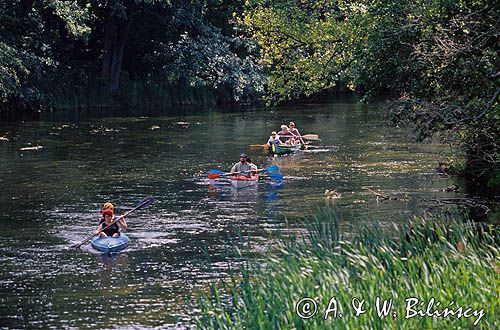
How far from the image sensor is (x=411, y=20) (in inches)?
665

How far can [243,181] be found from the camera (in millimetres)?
25453

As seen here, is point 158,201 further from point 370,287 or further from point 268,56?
point 370,287

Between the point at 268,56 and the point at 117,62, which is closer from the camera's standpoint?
the point at 268,56

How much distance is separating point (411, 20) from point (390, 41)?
52 cm

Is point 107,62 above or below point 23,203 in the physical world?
above

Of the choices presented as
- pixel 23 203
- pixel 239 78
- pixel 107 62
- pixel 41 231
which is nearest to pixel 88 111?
pixel 107 62

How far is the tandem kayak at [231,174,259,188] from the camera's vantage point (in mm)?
25234

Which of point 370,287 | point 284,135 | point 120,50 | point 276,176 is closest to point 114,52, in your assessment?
point 120,50

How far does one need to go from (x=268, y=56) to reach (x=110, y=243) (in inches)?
325

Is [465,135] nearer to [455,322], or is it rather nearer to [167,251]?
[167,251]

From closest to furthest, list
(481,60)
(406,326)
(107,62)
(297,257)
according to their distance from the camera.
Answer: (406,326) < (297,257) < (481,60) < (107,62)

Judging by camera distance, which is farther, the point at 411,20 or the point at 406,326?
the point at 411,20

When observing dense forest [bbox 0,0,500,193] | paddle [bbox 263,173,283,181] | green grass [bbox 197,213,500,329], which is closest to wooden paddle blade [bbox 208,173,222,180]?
paddle [bbox 263,173,283,181]

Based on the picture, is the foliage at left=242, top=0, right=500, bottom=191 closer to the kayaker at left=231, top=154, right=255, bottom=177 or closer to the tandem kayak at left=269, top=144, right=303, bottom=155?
the kayaker at left=231, top=154, right=255, bottom=177
